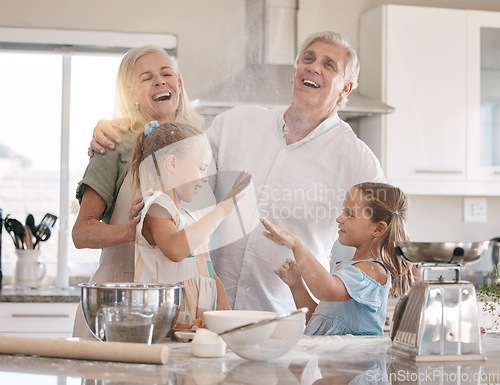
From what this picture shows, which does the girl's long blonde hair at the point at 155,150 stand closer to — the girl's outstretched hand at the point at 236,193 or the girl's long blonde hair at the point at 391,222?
the girl's outstretched hand at the point at 236,193

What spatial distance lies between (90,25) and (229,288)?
113cm

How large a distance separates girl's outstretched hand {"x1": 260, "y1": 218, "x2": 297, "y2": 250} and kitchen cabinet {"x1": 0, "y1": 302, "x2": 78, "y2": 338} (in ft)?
2.76

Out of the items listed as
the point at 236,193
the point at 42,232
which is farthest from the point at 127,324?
the point at 42,232

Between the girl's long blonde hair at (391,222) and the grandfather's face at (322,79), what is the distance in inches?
8.3

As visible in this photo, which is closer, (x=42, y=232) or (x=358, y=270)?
(x=358, y=270)

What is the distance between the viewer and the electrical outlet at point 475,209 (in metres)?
2.54

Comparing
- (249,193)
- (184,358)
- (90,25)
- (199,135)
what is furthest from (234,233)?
(90,25)

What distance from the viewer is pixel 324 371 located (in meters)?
0.84

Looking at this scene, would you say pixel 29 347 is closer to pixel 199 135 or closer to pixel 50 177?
pixel 199 135

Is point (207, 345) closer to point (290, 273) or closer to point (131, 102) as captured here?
point (290, 273)

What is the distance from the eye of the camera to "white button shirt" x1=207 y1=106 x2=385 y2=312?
149cm

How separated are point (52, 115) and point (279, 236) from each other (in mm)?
1063

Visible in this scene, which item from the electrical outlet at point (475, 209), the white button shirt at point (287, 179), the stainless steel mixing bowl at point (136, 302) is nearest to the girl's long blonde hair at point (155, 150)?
the white button shirt at point (287, 179)

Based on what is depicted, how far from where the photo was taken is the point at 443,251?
0.93 meters
